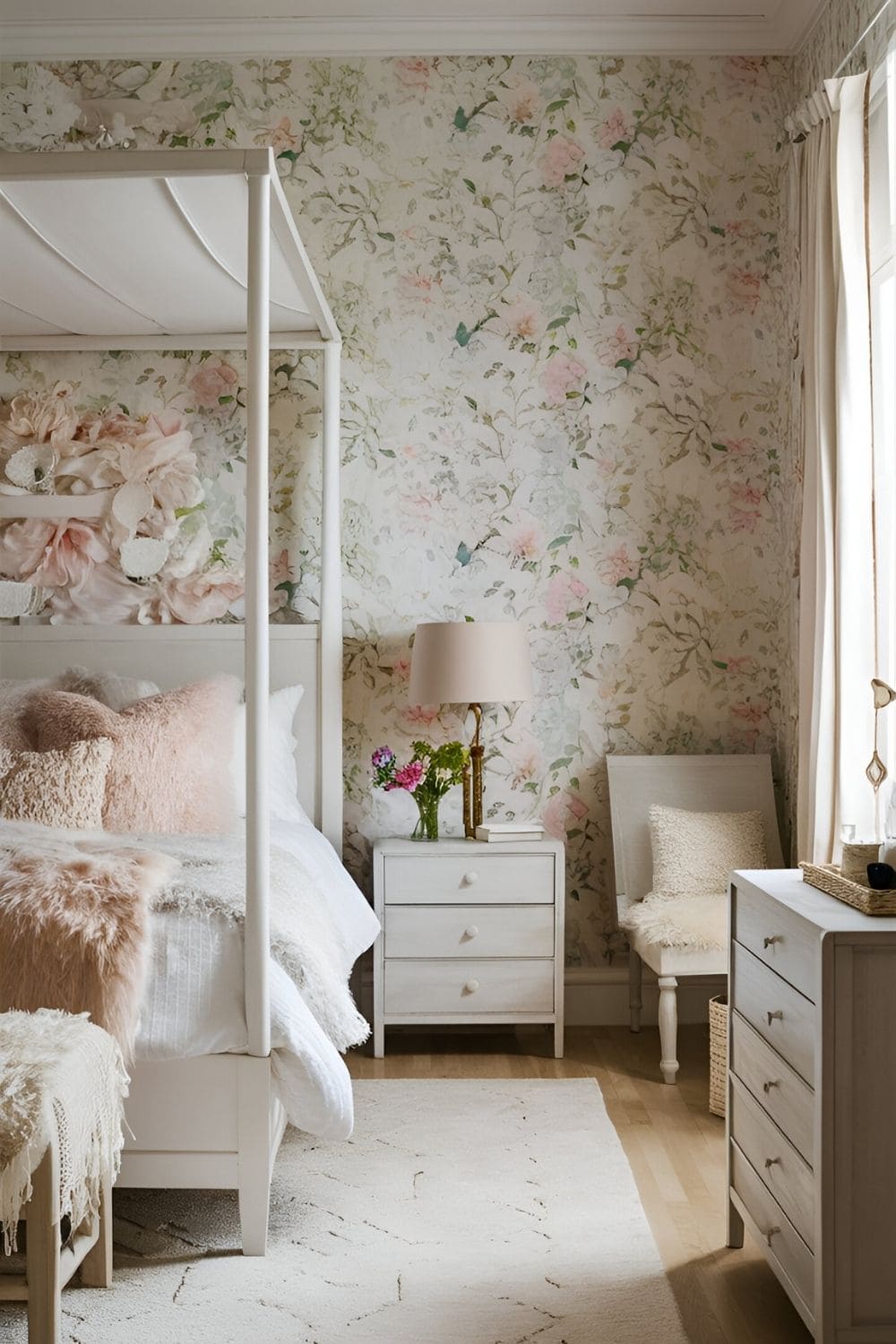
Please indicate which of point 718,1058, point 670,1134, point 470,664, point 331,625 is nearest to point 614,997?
point 718,1058

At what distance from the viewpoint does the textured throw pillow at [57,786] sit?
2.95m

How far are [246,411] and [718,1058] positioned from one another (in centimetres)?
197

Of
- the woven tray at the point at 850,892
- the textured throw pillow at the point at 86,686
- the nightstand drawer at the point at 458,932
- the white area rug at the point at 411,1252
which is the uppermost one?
the textured throw pillow at the point at 86,686

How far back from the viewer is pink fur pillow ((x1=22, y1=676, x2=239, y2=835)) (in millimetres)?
3088

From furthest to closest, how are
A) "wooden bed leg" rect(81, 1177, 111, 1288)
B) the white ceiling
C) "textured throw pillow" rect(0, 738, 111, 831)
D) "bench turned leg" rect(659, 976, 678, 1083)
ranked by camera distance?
the white ceiling < "bench turned leg" rect(659, 976, 678, 1083) < "textured throw pillow" rect(0, 738, 111, 831) < "wooden bed leg" rect(81, 1177, 111, 1288)

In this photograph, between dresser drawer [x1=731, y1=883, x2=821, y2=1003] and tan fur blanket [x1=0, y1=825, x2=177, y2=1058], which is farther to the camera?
tan fur blanket [x1=0, y1=825, x2=177, y2=1058]

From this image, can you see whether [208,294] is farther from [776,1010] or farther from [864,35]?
[776,1010]

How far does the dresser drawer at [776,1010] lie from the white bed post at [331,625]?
1.67 metres

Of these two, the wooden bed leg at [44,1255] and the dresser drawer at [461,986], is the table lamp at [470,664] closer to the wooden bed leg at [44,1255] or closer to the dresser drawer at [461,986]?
the dresser drawer at [461,986]

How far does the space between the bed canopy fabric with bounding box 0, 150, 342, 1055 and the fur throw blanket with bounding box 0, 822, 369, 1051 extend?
0.46 ft

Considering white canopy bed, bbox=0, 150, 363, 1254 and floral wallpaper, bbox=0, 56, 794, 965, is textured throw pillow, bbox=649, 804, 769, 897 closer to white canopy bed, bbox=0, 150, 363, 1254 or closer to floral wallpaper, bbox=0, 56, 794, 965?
floral wallpaper, bbox=0, 56, 794, 965

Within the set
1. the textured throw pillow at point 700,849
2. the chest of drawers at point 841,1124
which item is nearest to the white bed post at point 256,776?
the chest of drawers at point 841,1124

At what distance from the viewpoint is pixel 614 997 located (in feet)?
12.8

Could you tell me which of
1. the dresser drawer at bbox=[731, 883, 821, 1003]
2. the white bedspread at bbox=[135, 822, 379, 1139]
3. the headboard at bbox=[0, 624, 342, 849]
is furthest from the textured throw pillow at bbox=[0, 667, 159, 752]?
the dresser drawer at bbox=[731, 883, 821, 1003]
